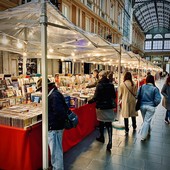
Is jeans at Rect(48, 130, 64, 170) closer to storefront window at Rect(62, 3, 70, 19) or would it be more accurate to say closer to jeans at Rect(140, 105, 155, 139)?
jeans at Rect(140, 105, 155, 139)

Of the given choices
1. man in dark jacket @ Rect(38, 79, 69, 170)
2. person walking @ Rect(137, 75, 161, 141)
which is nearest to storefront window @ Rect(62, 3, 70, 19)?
person walking @ Rect(137, 75, 161, 141)

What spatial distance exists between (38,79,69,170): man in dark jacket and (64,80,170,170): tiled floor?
478 mm

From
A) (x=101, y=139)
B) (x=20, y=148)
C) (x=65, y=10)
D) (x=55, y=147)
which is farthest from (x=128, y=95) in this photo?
(x=65, y=10)

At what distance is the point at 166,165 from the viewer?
3.45m

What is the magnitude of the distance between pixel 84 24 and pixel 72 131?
14063 mm

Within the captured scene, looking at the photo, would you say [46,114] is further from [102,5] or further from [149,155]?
[102,5]

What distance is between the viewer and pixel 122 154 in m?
3.81

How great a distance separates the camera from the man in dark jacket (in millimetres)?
2717

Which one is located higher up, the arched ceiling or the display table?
the arched ceiling

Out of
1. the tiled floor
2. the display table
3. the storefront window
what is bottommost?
the tiled floor

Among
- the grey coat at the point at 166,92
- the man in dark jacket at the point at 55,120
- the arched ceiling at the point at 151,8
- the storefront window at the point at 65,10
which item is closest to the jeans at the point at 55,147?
the man in dark jacket at the point at 55,120

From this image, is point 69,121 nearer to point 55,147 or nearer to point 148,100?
point 55,147

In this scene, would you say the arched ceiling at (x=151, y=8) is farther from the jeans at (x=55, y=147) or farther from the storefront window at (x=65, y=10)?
the jeans at (x=55, y=147)

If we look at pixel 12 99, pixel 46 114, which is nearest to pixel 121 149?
pixel 46 114
